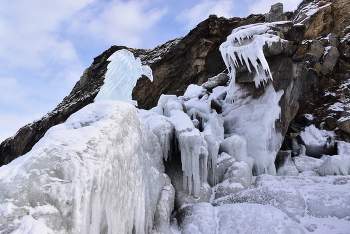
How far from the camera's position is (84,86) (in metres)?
25.6

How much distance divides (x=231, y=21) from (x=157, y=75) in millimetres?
8240

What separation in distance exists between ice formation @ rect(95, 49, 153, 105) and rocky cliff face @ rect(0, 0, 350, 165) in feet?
19.0

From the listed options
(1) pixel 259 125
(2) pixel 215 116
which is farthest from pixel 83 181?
(1) pixel 259 125

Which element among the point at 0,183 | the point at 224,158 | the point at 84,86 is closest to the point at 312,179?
the point at 224,158

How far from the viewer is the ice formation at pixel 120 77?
1069cm

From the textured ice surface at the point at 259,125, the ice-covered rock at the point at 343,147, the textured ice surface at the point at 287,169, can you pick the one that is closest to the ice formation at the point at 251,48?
the textured ice surface at the point at 259,125

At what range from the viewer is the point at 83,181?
4613 mm

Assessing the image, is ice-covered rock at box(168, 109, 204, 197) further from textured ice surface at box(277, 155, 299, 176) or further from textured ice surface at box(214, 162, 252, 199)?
textured ice surface at box(277, 155, 299, 176)

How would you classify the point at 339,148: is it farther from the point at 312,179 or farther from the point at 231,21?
the point at 231,21

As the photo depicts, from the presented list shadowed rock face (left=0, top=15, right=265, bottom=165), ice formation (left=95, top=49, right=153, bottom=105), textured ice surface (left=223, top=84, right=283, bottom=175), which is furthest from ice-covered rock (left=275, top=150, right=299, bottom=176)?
shadowed rock face (left=0, top=15, right=265, bottom=165)

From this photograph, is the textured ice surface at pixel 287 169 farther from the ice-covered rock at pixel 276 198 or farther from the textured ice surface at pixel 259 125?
the ice-covered rock at pixel 276 198

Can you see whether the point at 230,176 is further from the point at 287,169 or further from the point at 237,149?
the point at 287,169

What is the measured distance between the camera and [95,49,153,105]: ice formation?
10.7 m

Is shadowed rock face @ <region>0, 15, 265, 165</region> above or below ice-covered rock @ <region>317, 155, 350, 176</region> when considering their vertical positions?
above
